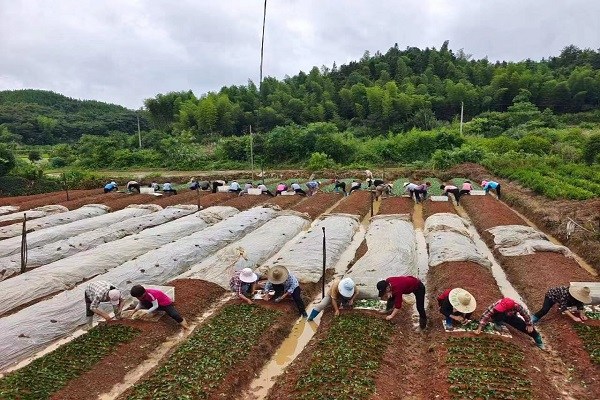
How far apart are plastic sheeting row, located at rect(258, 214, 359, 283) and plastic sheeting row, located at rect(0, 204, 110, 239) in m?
10.3

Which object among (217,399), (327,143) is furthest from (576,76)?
(217,399)

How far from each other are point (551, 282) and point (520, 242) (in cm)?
308

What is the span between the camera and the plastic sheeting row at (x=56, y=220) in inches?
665

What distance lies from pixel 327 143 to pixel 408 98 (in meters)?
14.9

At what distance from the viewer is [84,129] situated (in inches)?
3327

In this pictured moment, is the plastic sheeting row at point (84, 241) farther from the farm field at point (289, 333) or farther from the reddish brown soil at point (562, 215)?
the reddish brown soil at point (562, 215)

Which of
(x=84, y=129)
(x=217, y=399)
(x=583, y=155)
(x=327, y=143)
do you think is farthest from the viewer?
(x=84, y=129)

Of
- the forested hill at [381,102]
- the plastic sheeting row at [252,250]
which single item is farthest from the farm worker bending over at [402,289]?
the forested hill at [381,102]

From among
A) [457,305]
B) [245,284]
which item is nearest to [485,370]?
[457,305]

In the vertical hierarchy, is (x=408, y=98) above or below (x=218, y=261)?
above

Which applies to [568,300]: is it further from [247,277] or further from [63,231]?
[63,231]

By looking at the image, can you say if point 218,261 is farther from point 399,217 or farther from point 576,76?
point 576,76

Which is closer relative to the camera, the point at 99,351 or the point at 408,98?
the point at 99,351

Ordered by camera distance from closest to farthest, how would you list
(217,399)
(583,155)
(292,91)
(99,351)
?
(217,399), (99,351), (583,155), (292,91)
